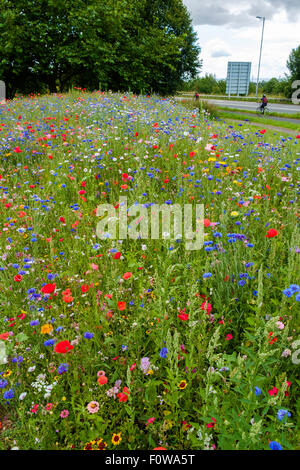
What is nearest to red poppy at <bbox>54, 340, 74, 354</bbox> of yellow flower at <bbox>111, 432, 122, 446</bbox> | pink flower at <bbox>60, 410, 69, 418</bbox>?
pink flower at <bbox>60, 410, 69, 418</bbox>

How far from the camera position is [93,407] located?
60.6 inches

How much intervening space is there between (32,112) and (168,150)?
5.34 meters

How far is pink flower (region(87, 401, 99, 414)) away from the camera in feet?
4.93

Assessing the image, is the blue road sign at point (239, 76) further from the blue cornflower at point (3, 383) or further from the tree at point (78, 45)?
the blue cornflower at point (3, 383)

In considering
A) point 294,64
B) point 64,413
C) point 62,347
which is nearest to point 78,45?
point 62,347

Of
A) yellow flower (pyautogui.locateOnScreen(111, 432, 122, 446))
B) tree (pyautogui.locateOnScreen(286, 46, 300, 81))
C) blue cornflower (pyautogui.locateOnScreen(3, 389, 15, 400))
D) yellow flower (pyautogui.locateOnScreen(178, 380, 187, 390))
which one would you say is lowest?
yellow flower (pyautogui.locateOnScreen(111, 432, 122, 446))

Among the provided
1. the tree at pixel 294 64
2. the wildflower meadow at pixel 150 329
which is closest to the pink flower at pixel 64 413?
the wildflower meadow at pixel 150 329

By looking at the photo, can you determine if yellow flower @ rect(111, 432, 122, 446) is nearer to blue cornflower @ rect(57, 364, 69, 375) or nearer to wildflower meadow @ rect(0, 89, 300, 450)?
wildflower meadow @ rect(0, 89, 300, 450)

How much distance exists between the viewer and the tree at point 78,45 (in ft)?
54.5

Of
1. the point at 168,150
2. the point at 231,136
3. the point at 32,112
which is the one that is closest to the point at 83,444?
the point at 168,150

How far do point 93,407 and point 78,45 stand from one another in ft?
67.0

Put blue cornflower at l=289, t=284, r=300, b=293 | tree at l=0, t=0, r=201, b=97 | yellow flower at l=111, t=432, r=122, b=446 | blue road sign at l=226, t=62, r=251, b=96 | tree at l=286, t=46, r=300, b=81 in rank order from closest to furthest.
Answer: yellow flower at l=111, t=432, r=122, b=446
blue cornflower at l=289, t=284, r=300, b=293
tree at l=0, t=0, r=201, b=97
tree at l=286, t=46, r=300, b=81
blue road sign at l=226, t=62, r=251, b=96

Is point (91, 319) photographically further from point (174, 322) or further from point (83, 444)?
point (83, 444)

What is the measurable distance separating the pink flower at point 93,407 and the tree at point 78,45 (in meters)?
15.9
